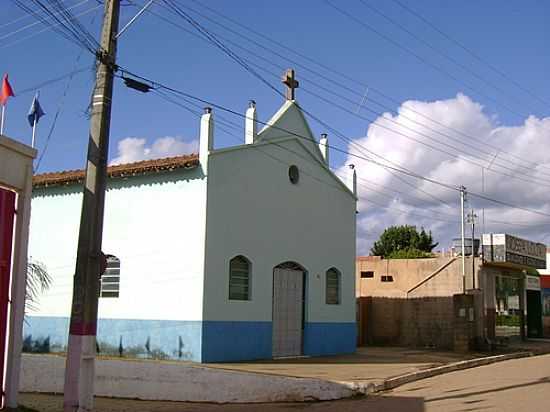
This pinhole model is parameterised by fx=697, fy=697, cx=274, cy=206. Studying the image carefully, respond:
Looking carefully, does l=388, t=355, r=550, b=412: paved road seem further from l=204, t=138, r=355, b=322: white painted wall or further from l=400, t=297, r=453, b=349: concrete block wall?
l=400, t=297, r=453, b=349: concrete block wall

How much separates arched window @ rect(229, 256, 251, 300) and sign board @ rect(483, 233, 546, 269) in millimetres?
12923

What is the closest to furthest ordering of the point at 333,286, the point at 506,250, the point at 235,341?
1. the point at 235,341
2. the point at 333,286
3. the point at 506,250

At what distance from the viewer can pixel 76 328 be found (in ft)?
31.8

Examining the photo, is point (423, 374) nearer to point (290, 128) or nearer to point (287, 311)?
point (287, 311)

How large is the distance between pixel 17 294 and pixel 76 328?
0.93 m

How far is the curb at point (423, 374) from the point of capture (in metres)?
13.6

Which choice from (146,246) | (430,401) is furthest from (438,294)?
(430,401)

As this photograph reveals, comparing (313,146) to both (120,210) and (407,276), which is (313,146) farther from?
(407,276)

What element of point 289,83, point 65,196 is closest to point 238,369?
point 65,196

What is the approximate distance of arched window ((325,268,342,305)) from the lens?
2070cm

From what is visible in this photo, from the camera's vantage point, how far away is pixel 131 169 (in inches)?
690

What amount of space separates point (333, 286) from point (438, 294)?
6.41 m

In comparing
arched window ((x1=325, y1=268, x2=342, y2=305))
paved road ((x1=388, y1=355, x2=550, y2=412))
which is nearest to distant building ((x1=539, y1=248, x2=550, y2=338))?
paved road ((x1=388, y1=355, x2=550, y2=412))

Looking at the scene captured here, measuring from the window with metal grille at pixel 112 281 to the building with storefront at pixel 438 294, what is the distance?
11.4 m
